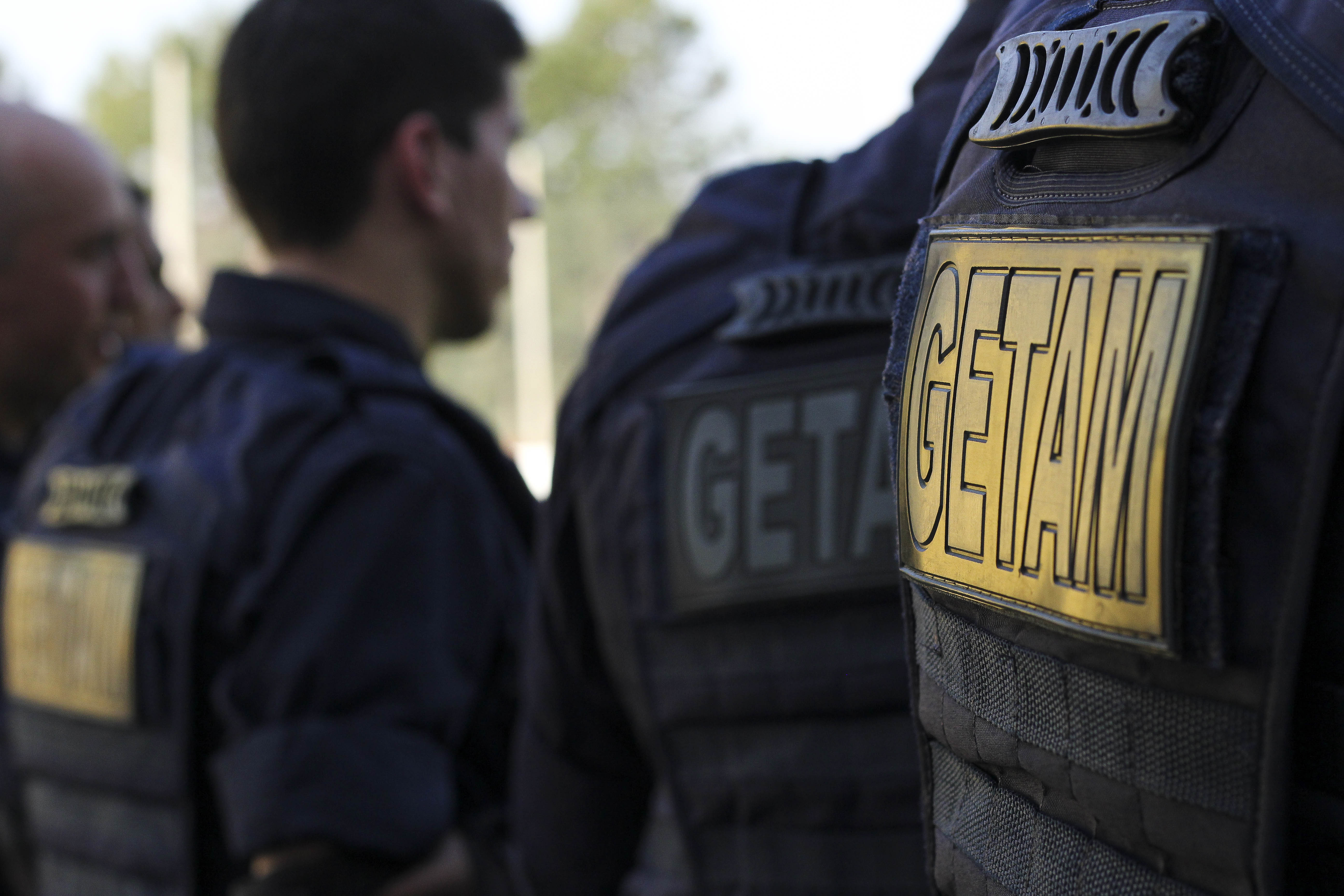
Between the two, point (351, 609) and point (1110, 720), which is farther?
point (351, 609)

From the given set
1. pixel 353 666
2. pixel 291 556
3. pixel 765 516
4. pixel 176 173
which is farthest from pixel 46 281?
pixel 176 173

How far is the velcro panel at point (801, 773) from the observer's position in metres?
1.17

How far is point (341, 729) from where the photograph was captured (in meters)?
1.61

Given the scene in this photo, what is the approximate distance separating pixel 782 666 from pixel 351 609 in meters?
0.66

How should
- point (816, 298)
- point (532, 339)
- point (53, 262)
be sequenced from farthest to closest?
→ point (532, 339) < point (53, 262) < point (816, 298)

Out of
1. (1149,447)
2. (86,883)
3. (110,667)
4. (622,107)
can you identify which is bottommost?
(86,883)

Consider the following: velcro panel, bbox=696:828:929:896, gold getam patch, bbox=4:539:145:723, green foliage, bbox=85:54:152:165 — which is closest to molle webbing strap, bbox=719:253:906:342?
velcro panel, bbox=696:828:929:896

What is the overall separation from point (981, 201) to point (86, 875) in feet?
5.58

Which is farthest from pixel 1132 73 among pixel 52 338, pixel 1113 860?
pixel 52 338

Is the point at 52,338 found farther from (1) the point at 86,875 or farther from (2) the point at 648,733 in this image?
(2) the point at 648,733

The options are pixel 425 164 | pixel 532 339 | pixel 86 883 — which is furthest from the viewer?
pixel 532 339

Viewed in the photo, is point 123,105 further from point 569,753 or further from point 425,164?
point 569,753

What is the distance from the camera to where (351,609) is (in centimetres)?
164

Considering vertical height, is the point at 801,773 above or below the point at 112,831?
above
